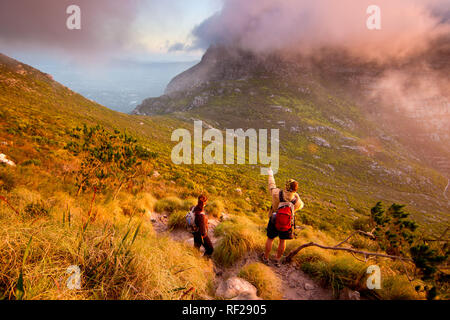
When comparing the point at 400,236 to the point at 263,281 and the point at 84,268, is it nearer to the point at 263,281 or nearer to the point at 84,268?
the point at 263,281

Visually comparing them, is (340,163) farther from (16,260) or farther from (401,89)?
(401,89)

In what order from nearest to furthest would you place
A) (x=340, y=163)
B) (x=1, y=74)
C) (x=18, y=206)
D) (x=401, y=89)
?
(x=18, y=206) → (x=1, y=74) → (x=340, y=163) → (x=401, y=89)

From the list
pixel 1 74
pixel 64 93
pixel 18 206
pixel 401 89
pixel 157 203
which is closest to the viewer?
pixel 18 206

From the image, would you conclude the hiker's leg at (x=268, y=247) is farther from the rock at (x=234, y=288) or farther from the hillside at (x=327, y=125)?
the hillside at (x=327, y=125)

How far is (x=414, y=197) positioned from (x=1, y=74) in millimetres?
141266

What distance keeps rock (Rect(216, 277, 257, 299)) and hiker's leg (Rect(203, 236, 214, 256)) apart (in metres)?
1.38

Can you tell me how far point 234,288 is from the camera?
10.8ft

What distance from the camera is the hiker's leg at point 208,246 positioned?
471 centimetres

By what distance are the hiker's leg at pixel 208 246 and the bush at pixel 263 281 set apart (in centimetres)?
129

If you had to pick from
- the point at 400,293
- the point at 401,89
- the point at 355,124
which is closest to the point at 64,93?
the point at 400,293

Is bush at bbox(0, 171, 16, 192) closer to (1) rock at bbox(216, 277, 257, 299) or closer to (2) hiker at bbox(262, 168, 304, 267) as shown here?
(1) rock at bbox(216, 277, 257, 299)

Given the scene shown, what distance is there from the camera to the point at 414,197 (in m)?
70.0

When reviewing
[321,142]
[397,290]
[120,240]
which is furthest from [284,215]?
[321,142]

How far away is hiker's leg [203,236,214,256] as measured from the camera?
4.71 metres
